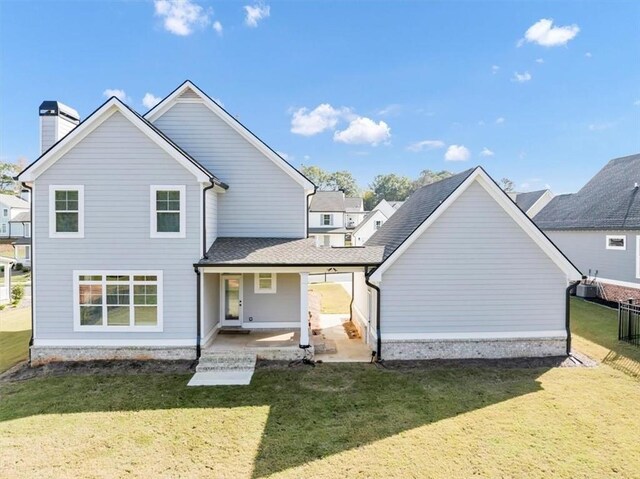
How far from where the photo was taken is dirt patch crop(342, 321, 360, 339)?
43.5 feet

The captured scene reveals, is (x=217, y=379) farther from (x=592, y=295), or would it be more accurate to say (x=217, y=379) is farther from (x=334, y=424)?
(x=592, y=295)

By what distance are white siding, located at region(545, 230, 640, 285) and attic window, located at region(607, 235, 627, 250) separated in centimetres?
16

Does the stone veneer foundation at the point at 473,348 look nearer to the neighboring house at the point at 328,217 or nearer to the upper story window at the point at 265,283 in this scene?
the upper story window at the point at 265,283

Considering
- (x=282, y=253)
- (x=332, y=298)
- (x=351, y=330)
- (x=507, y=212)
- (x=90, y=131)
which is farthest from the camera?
(x=332, y=298)

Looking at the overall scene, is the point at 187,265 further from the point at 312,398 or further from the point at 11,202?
the point at 11,202

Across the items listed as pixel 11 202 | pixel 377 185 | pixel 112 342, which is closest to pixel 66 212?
pixel 112 342

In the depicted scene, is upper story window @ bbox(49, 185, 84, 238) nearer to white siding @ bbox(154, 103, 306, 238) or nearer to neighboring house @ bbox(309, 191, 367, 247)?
white siding @ bbox(154, 103, 306, 238)

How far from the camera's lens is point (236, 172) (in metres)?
12.7

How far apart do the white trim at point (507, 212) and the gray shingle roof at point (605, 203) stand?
9.33 m

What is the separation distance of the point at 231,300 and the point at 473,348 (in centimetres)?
870

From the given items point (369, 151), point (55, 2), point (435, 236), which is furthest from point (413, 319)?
point (369, 151)

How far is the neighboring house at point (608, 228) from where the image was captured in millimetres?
16875

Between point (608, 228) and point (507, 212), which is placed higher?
point (507, 212)

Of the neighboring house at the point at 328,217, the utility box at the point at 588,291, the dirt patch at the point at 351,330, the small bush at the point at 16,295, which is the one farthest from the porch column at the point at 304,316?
the neighboring house at the point at 328,217
